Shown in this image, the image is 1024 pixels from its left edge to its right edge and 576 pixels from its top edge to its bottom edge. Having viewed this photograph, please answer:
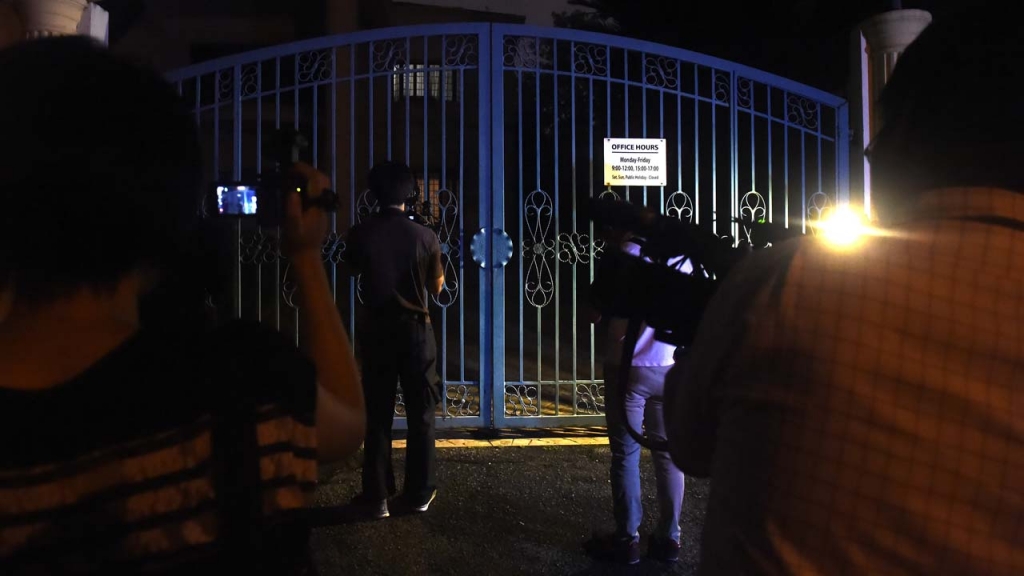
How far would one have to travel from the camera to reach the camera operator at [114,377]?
91cm

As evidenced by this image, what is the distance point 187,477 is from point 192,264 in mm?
593

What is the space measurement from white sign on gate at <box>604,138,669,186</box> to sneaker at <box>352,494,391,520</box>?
283 cm

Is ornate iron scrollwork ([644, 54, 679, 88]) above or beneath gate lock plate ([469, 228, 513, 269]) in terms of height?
above

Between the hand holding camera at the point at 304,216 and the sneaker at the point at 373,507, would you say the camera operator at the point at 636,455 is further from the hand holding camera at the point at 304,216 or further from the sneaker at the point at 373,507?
the hand holding camera at the point at 304,216

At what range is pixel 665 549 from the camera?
3.65m

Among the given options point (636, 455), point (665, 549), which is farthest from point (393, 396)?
point (665, 549)

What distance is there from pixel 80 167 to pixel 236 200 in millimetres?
445

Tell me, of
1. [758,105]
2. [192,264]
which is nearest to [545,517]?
[192,264]

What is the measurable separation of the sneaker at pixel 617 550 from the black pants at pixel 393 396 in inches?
41.3

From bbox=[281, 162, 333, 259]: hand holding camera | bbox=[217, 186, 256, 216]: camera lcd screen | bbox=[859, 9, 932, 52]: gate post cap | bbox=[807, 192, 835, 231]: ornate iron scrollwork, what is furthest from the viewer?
bbox=[807, 192, 835, 231]: ornate iron scrollwork

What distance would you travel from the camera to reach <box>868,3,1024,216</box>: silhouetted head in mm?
1002

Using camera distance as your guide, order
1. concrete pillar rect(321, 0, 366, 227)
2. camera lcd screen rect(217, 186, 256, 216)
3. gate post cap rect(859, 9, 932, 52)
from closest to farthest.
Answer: camera lcd screen rect(217, 186, 256, 216)
gate post cap rect(859, 9, 932, 52)
concrete pillar rect(321, 0, 366, 227)

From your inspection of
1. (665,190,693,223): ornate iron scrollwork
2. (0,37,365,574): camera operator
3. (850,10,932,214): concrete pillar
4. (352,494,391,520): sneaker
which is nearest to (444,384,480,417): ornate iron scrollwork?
(352,494,391,520): sneaker

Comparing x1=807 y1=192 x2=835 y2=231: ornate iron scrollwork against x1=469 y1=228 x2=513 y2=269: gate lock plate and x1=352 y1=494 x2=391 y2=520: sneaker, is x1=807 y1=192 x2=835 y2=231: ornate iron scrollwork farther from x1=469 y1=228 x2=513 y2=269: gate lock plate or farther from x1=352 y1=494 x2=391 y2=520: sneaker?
x1=352 y1=494 x2=391 y2=520: sneaker
